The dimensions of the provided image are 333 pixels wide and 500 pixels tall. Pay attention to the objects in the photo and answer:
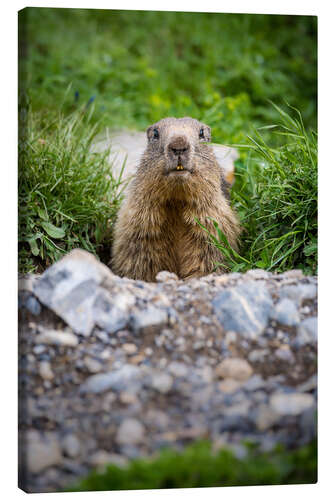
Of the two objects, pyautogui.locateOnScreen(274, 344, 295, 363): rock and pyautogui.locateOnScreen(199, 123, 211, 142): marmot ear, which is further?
pyautogui.locateOnScreen(199, 123, 211, 142): marmot ear

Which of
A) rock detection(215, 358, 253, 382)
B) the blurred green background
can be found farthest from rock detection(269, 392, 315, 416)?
the blurred green background

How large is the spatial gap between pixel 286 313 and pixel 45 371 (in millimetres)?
1200

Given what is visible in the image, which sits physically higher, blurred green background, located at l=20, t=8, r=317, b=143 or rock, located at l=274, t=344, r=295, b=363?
blurred green background, located at l=20, t=8, r=317, b=143

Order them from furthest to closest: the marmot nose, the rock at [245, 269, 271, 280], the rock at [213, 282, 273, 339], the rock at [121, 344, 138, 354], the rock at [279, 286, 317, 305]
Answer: the marmot nose → the rock at [245, 269, 271, 280] → the rock at [279, 286, 317, 305] → the rock at [213, 282, 273, 339] → the rock at [121, 344, 138, 354]

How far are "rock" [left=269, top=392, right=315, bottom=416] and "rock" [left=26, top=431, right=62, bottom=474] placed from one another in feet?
3.26

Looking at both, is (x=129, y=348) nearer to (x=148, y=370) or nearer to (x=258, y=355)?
(x=148, y=370)

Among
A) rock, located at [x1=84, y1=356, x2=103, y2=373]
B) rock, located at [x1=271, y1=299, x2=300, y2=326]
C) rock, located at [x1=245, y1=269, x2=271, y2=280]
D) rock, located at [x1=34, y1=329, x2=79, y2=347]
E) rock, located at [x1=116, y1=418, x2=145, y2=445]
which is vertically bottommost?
rock, located at [x1=116, y1=418, x2=145, y2=445]

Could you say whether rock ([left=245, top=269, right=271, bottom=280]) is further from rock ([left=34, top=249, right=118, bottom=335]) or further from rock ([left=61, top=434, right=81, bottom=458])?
rock ([left=61, top=434, right=81, bottom=458])

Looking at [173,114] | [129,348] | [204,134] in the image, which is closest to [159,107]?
[173,114]

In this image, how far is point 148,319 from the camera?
3.07 m

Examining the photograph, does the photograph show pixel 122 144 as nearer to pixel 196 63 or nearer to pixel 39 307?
pixel 196 63

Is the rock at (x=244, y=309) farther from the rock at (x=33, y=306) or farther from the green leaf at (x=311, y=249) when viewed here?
the rock at (x=33, y=306)

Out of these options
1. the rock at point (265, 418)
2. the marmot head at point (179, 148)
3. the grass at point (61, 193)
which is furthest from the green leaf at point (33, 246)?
the rock at point (265, 418)

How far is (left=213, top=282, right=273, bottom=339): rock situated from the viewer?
313 centimetres
